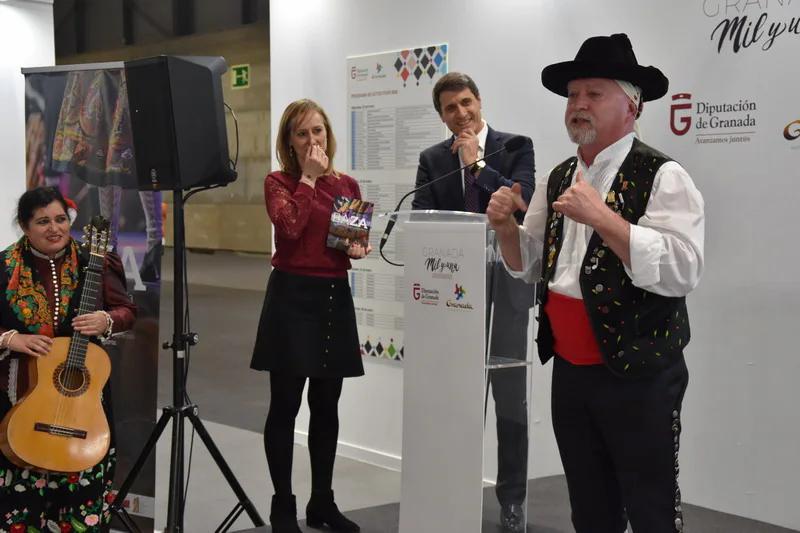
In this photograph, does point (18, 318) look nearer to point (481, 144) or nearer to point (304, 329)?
point (304, 329)

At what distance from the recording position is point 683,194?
209 centimetres

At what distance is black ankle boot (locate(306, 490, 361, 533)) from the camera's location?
11.6ft

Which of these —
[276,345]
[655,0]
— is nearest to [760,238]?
[655,0]

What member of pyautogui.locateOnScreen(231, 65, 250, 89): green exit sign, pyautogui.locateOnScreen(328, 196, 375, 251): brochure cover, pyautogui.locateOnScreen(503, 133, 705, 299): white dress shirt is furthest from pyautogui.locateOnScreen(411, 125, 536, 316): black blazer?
pyautogui.locateOnScreen(231, 65, 250, 89): green exit sign

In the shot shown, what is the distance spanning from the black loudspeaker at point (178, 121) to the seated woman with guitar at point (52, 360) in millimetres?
376

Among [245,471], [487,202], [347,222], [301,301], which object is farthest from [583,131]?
[245,471]

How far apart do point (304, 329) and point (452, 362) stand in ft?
2.74

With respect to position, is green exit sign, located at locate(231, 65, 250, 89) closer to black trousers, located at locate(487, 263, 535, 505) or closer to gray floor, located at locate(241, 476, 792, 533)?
gray floor, located at locate(241, 476, 792, 533)

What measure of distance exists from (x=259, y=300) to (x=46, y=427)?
760 centimetres

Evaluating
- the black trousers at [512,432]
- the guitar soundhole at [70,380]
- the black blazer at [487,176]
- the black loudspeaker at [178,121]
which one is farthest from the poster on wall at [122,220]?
the black trousers at [512,432]

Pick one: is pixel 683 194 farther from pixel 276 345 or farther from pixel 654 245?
pixel 276 345

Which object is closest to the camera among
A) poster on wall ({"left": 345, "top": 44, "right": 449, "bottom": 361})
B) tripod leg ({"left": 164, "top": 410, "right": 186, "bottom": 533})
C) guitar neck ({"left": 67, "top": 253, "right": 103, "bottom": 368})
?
guitar neck ({"left": 67, "top": 253, "right": 103, "bottom": 368})

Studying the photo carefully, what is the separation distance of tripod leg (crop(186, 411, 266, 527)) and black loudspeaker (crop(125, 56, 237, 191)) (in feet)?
2.99

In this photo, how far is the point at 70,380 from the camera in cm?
316
